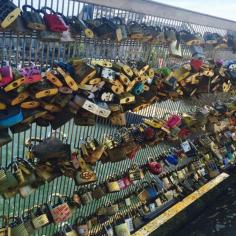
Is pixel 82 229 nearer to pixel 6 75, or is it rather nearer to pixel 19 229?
pixel 19 229

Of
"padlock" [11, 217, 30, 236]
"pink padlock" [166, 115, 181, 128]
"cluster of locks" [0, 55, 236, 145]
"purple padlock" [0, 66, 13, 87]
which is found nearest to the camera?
"purple padlock" [0, 66, 13, 87]

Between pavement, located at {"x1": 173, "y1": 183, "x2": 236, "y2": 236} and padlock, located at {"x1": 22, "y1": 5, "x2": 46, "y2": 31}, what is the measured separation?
4.76 metres

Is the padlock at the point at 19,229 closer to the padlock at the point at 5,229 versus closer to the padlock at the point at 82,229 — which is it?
the padlock at the point at 5,229

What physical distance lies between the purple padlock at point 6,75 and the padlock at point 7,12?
39cm

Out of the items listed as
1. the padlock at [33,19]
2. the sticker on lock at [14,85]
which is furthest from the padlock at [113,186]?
the padlock at [33,19]

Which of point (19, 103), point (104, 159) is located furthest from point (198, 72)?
point (19, 103)

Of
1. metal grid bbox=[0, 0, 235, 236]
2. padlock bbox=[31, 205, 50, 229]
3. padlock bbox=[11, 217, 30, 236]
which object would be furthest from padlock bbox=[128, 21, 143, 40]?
padlock bbox=[11, 217, 30, 236]

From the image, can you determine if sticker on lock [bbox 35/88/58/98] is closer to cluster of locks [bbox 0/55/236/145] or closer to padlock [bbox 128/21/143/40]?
cluster of locks [bbox 0/55/236/145]

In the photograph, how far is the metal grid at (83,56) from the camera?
3.49 meters

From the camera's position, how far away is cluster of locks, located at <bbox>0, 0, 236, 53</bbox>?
124 inches

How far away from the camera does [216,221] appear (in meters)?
6.93

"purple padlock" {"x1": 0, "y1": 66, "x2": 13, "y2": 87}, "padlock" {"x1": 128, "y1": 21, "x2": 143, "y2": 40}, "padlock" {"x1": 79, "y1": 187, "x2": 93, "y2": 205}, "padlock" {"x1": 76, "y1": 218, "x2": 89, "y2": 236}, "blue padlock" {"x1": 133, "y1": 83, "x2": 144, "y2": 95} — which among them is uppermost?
"padlock" {"x1": 128, "y1": 21, "x2": 143, "y2": 40}

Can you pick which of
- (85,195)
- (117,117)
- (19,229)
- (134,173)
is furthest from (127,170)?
(19,229)

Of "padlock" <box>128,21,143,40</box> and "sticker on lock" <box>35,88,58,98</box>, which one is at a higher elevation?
"padlock" <box>128,21,143,40</box>
